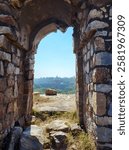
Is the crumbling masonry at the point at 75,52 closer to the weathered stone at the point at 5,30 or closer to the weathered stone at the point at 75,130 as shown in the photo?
the weathered stone at the point at 5,30

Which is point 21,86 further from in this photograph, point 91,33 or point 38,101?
point 38,101

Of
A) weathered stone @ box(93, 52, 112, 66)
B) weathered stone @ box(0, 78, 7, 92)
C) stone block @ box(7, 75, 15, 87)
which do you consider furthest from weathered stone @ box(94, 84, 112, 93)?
stone block @ box(7, 75, 15, 87)

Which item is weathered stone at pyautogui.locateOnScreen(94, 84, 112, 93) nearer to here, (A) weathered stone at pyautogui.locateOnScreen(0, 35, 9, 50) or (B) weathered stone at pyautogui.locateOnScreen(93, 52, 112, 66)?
(B) weathered stone at pyautogui.locateOnScreen(93, 52, 112, 66)

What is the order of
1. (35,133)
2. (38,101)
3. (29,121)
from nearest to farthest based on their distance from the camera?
(35,133)
(29,121)
(38,101)

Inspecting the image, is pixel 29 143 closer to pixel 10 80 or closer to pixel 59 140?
pixel 59 140

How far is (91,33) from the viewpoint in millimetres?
4000

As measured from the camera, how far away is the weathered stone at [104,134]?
3.72 metres

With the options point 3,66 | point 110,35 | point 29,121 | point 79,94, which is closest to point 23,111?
point 29,121

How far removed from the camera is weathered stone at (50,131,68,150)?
4.87m

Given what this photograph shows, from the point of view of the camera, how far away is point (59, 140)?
4.93 m

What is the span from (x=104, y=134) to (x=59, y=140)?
1.44 meters

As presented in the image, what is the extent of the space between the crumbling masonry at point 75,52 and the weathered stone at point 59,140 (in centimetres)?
56

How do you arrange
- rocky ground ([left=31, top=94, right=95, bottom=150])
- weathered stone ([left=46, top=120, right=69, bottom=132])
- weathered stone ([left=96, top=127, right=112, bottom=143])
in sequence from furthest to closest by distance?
weathered stone ([left=46, top=120, right=69, bottom=132]) → rocky ground ([left=31, top=94, right=95, bottom=150]) → weathered stone ([left=96, top=127, right=112, bottom=143])

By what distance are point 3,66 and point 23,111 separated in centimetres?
202
